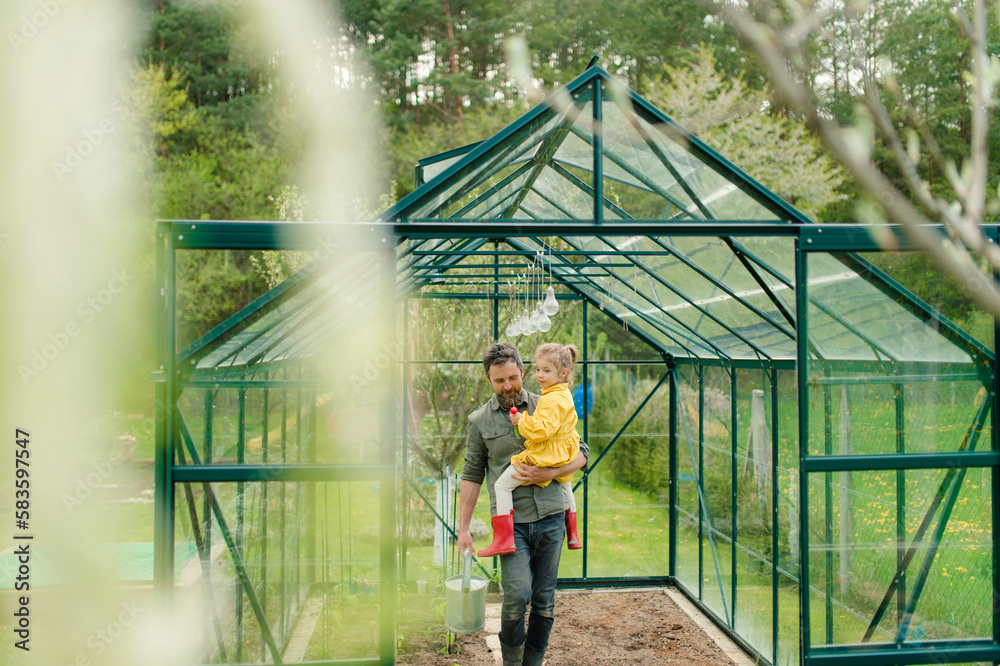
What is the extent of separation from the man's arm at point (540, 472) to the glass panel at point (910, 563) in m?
1.15

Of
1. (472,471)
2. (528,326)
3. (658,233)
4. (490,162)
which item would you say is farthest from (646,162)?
(472,471)

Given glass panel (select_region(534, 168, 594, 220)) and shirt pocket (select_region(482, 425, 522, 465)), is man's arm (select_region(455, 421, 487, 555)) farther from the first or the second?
glass panel (select_region(534, 168, 594, 220))

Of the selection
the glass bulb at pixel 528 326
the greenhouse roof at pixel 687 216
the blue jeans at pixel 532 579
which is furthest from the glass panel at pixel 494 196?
the blue jeans at pixel 532 579

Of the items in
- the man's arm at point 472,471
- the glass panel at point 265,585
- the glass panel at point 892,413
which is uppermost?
the glass panel at point 892,413

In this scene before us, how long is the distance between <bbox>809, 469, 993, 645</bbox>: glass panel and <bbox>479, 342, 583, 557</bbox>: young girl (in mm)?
1240

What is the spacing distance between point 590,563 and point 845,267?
4905mm

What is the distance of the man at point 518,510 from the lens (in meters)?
3.37

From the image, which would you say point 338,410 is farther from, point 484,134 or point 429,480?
point 484,134

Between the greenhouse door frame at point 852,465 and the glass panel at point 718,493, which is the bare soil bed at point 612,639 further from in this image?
the greenhouse door frame at point 852,465

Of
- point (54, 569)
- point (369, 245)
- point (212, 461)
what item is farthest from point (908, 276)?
point (54, 569)

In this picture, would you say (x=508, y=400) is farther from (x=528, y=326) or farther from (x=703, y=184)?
(x=703, y=184)

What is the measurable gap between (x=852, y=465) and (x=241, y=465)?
253cm

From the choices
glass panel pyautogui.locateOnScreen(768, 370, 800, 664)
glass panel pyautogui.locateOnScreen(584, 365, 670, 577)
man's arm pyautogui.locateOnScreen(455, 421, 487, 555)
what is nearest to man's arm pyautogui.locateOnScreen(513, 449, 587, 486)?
man's arm pyautogui.locateOnScreen(455, 421, 487, 555)

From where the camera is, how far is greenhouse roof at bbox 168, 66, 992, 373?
3.03 meters
